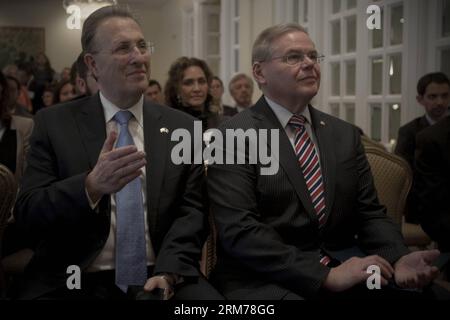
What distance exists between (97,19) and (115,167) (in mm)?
436

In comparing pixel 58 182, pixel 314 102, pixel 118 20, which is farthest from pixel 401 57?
pixel 58 182

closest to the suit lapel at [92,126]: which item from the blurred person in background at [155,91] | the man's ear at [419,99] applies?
the man's ear at [419,99]

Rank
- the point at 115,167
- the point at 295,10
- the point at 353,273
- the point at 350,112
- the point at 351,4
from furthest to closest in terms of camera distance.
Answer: the point at 295,10
the point at 350,112
the point at 351,4
the point at 353,273
the point at 115,167

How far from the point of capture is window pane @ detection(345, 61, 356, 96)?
258cm

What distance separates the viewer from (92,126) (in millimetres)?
1354

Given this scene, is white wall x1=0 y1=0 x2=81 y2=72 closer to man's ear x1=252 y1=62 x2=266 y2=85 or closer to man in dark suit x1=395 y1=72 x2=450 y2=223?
man's ear x1=252 y1=62 x2=266 y2=85

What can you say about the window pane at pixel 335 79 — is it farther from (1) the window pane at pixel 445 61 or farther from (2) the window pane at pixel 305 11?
(1) the window pane at pixel 445 61

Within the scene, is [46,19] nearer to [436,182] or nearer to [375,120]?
[375,120]

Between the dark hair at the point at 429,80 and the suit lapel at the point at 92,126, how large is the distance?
1400mm

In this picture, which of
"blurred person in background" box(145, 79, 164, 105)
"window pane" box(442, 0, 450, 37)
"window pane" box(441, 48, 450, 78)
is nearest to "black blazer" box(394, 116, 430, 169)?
"window pane" box(441, 48, 450, 78)

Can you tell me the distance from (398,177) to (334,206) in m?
0.44

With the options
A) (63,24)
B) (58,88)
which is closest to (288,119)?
(63,24)

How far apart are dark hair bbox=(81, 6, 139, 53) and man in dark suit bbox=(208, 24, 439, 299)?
377 mm

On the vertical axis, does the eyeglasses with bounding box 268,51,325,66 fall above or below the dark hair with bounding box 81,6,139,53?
below
